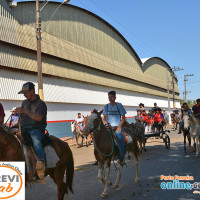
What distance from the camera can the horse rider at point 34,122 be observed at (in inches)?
191

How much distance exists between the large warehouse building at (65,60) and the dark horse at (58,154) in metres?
14.4

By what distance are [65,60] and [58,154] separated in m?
22.0

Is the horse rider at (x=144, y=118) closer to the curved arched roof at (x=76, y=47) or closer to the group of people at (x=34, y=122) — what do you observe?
the curved arched roof at (x=76, y=47)

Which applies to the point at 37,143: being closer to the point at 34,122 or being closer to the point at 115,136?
the point at 34,122

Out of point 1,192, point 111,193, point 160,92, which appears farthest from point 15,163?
point 160,92

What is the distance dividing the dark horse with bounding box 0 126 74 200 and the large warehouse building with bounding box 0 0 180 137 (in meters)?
14.4

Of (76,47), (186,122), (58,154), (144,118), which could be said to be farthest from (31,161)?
(76,47)

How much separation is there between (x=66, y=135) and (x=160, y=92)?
41.4 meters

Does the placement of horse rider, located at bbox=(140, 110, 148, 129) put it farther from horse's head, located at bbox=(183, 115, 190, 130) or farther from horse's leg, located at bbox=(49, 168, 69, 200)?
horse's leg, located at bbox=(49, 168, 69, 200)

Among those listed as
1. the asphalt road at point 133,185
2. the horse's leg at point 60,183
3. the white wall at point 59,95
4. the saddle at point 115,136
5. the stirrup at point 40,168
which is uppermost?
the white wall at point 59,95

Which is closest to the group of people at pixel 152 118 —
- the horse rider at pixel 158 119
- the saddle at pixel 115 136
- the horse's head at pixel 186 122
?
the horse rider at pixel 158 119

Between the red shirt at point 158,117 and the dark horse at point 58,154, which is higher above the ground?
the red shirt at point 158,117

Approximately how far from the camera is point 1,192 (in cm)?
446

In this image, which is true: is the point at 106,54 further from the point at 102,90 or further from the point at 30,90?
the point at 30,90
